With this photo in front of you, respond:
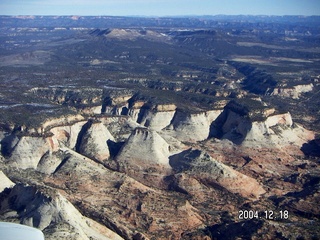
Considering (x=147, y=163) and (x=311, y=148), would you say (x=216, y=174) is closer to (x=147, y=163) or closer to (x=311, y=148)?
(x=147, y=163)

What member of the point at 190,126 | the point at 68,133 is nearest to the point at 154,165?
the point at 68,133

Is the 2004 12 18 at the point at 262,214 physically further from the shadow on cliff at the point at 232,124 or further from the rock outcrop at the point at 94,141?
the rock outcrop at the point at 94,141

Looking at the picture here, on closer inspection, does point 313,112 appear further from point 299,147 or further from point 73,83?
point 73,83

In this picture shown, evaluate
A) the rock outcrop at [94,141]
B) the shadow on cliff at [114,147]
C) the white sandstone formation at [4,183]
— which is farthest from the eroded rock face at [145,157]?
the white sandstone formation at [4,183]

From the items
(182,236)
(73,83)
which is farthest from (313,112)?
(182,236)

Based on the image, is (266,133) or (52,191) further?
(266,133)

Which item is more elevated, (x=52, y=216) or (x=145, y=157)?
(x=52, y=216)
